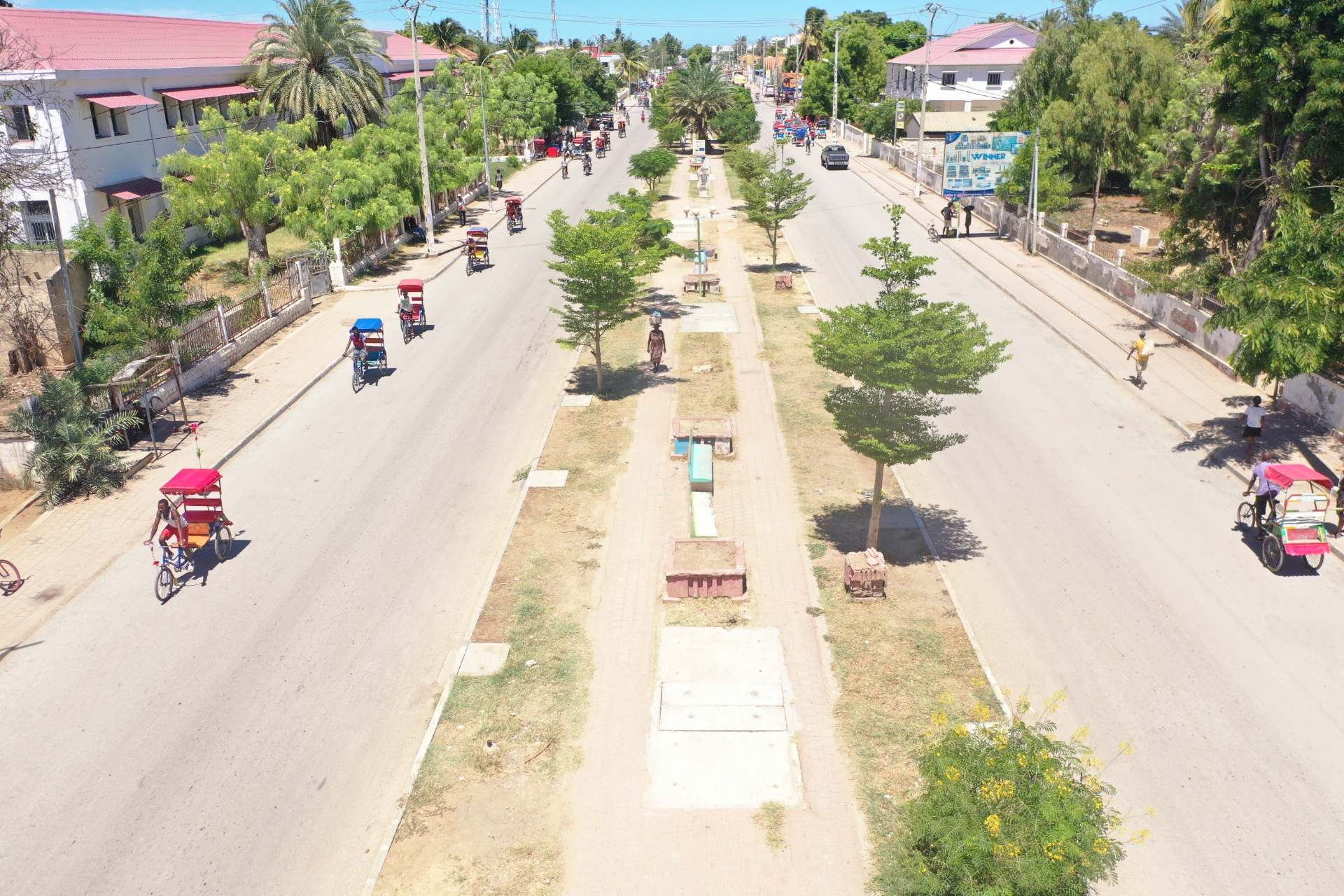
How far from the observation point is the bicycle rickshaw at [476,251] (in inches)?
1468

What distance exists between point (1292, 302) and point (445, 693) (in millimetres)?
16497

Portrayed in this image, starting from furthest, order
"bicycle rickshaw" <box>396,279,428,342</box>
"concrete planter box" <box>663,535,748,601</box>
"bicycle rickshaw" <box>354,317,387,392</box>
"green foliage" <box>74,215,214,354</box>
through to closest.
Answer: "bicycle rickshaw" <box>396,279,428,342</box> < "bicycle rickshaw" <box>354,317,387,392</box> < "green foliage" <box>74,215,214,354</box> < "concrete planter box" <box>663,535,748,601</box>

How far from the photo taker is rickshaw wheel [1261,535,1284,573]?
51.0 ft

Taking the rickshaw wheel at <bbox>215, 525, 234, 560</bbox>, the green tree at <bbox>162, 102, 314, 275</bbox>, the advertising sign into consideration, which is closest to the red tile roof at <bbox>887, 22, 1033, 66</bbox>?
the advertising sign

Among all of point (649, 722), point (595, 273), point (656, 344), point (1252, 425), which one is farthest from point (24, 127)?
point (1252, 425)

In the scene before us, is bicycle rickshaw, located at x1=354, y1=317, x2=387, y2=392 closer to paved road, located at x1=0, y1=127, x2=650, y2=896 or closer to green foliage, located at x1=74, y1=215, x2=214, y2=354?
paved road, located at x1=0, y1=127, x2=650, y2=896

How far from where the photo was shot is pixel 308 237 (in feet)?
114

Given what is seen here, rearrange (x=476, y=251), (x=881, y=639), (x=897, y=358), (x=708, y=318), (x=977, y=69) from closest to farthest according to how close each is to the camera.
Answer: (x=881, y=639) < (x=897, y=358) < (x=708, y=318) < (x=476, y=251) < (x=977, y=69)

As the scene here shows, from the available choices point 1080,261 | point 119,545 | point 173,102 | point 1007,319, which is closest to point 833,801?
point 119,545

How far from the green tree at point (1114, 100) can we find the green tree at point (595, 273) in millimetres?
23755

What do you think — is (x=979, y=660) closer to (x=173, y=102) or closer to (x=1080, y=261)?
(x=1080, y=261)

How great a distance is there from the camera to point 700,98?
7244 cm

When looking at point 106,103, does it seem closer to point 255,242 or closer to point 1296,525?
point 255,242

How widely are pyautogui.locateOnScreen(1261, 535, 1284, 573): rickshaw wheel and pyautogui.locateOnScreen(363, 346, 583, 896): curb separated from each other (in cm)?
1259
